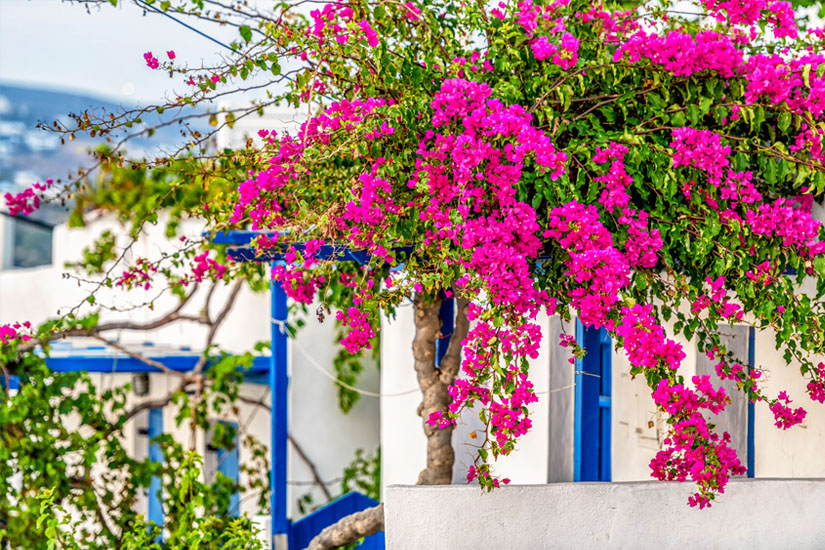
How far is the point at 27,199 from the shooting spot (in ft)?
14.6

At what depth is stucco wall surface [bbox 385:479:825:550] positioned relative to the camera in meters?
3.95

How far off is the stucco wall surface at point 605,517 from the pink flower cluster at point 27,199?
82.1 inches

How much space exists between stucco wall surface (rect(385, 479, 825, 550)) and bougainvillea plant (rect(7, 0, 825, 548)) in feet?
0.47

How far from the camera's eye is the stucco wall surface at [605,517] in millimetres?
3949

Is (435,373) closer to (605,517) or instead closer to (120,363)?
(605,517)

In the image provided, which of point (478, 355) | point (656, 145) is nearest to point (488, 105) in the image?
point (656, 145)

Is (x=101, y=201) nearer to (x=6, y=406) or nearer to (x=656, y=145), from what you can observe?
(x=6, y=406)

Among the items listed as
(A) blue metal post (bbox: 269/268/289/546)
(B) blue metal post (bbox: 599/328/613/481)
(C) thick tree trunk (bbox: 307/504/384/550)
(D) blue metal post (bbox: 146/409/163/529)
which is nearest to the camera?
(C) thick tree trunk (bbox: 307/504/384/550)

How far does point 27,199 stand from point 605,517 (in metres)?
2.95

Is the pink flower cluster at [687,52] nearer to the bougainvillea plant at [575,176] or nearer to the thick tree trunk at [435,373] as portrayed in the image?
the bougainvillea plant at [575,176]

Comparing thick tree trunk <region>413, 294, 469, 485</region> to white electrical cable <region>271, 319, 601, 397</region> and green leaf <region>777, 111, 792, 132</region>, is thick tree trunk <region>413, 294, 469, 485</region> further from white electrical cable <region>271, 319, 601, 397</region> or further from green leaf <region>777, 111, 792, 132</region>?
green leaf <region>777, 111, 792, 132</region>

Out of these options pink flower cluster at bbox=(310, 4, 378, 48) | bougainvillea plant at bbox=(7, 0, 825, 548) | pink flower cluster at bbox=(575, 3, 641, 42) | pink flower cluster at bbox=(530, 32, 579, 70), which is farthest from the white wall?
pink flower cluster at bbox=(310, 4, 378, 48)

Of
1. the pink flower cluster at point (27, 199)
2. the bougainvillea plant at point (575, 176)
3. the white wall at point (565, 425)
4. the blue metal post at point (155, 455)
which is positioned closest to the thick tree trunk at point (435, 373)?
the white wall at point (565, 425)

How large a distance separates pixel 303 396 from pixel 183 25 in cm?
448
